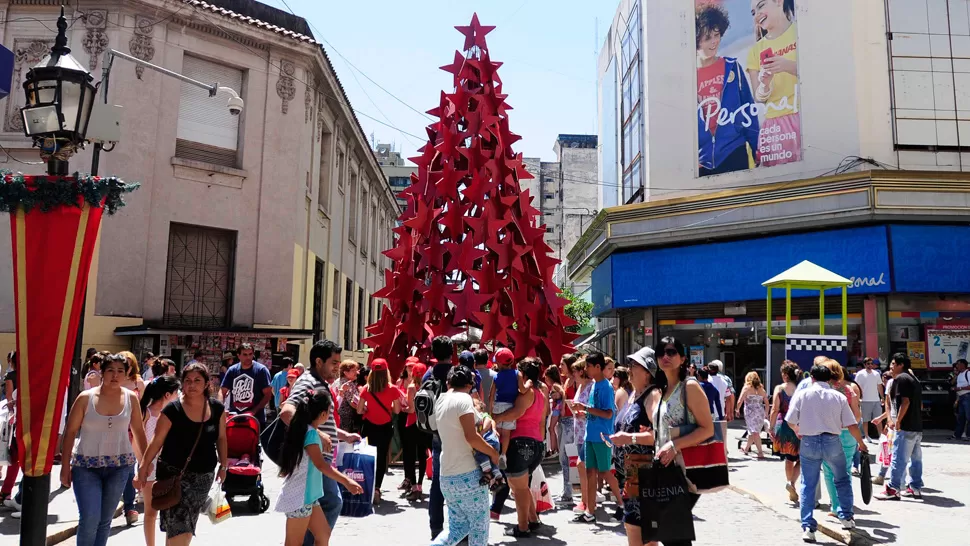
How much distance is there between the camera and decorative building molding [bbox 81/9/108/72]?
18781mm

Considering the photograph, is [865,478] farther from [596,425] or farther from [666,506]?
[666,506]

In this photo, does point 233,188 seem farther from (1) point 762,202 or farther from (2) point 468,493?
(2) point 468,493

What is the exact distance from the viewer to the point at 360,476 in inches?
242

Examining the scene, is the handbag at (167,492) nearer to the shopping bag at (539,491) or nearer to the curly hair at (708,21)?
the shopping bag at (539,491)

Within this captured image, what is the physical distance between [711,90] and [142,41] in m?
15.9

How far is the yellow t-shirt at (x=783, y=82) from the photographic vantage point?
849 inches

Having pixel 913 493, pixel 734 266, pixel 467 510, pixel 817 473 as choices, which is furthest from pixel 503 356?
pixel 734 266

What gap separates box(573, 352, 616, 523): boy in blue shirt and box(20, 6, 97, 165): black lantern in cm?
510

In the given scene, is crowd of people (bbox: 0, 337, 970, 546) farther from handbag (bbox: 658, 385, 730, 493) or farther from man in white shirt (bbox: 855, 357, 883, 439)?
man in white shirt (bbox: 855, 357, 883, 439)

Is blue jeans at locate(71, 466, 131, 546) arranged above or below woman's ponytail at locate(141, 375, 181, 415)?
below

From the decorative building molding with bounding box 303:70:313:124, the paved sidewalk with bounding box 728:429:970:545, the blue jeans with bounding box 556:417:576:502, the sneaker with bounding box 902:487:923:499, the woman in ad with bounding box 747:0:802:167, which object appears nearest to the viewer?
the paved sidewalk with bounding box 728:429:970:545

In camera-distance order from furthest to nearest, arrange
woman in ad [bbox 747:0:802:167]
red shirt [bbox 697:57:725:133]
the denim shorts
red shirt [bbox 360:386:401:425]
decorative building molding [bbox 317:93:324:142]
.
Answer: decorative building molding [bbox 317:93:324:142] < red shirt [bbox 697:57:725:133] < woman in ad [bbox 747:0:802:167] < red shirt [bbox 360:386:401:425] < the denim shorts

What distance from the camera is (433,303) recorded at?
12.1 m

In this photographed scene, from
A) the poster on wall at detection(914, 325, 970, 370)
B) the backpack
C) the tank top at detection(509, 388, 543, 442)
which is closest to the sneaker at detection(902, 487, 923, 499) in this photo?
the tank top at detection(509, 388, 543, 442)
